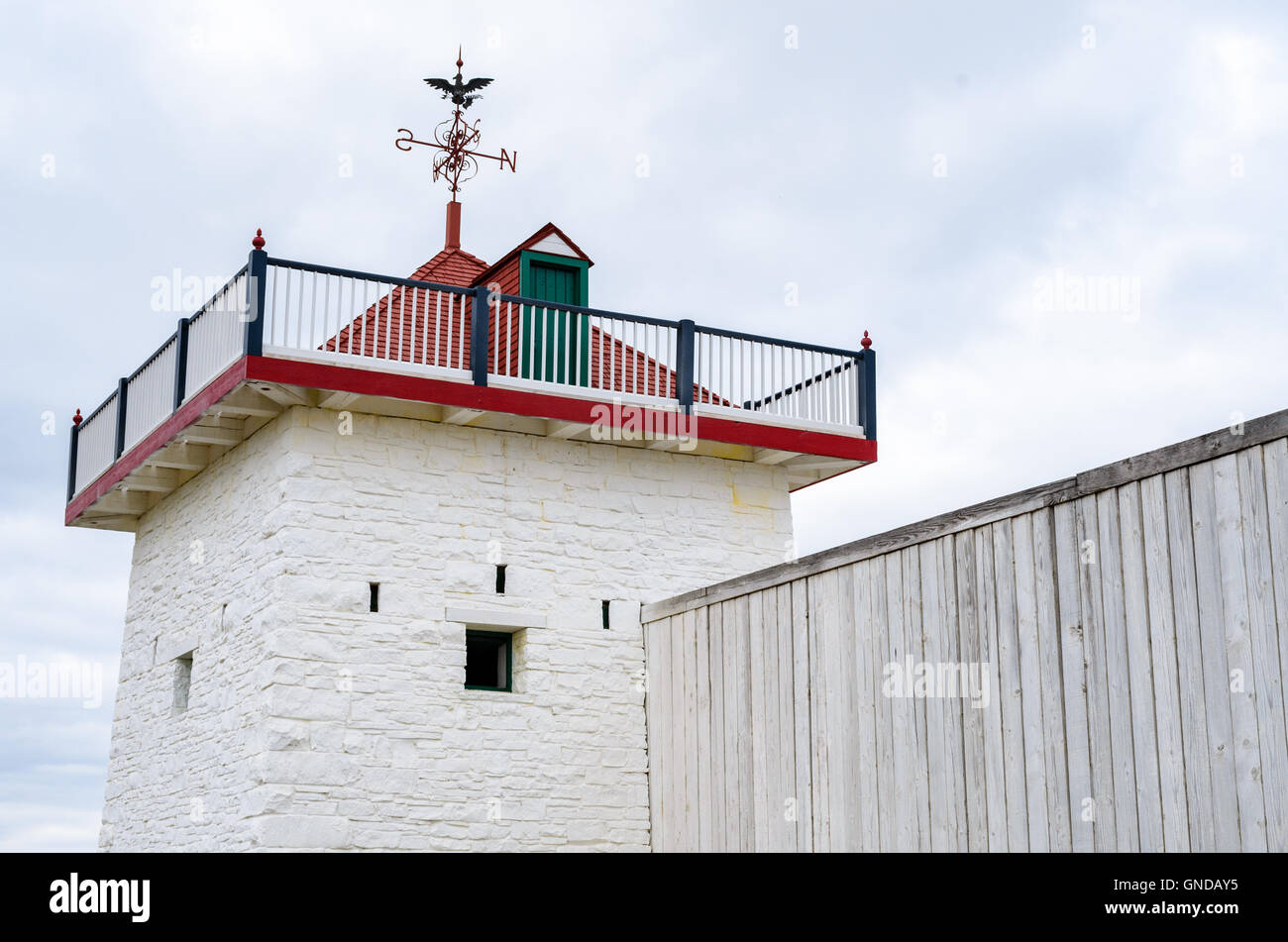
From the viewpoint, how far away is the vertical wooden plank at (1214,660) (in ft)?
24.0

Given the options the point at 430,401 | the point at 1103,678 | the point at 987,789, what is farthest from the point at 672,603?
the point at 1103,678

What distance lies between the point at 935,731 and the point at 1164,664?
6.46 feet

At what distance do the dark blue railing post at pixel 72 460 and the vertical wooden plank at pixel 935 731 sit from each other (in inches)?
420

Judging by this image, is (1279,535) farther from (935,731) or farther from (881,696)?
(881,696)

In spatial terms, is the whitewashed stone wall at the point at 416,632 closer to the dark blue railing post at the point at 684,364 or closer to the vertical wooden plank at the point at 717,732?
the dark blue railing post at the point at 684,364

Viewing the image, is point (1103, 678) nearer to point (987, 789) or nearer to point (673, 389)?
point (987, 789)

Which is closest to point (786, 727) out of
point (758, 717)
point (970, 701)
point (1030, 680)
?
point (758, 717)

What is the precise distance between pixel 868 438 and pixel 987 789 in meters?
6.36

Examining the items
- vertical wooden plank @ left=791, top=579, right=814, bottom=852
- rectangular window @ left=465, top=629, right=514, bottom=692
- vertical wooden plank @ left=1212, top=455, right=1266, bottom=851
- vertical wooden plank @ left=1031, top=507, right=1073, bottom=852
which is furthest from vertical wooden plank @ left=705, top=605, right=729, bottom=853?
vertical wooden plank @ left=1212, top=455, right=1266, bottom=851

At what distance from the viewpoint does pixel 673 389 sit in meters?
14.3

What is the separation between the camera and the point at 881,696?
394 inches

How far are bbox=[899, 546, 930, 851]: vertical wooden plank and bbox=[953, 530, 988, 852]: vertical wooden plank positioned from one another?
39cm

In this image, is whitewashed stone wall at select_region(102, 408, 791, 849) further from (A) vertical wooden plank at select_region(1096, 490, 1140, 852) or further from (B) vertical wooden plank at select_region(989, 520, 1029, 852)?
(A) vertical wooden plank at select_region(1096, 490, 1140, 852)

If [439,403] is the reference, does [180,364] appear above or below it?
above
